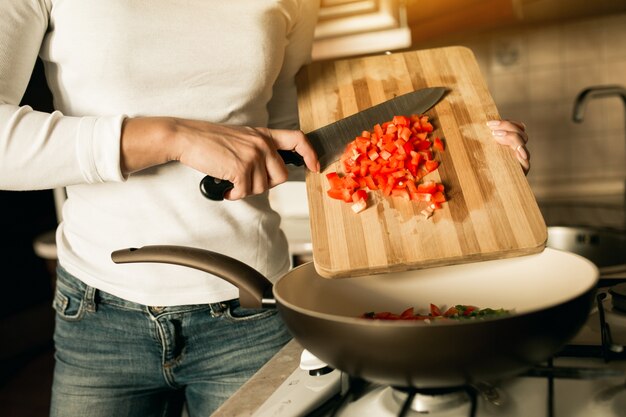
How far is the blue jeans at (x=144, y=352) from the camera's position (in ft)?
2.98

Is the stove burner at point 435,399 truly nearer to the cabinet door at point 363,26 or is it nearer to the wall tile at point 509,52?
the cabinet door at point 363,26

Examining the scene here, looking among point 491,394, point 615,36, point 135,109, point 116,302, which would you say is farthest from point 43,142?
point 615,36

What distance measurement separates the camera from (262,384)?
→ 2.64 feet

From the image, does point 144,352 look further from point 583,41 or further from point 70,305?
point 583,41

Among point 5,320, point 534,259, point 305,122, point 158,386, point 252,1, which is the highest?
point 252,1

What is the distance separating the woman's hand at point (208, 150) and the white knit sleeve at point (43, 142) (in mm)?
24

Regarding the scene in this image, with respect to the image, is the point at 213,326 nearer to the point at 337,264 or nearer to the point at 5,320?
the point at 337,264

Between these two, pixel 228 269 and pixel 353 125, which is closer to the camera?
pixel 228 269

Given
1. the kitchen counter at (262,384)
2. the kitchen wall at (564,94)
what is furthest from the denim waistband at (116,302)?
the kitchen wall at (564,94)

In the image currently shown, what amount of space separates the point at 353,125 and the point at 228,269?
33cm

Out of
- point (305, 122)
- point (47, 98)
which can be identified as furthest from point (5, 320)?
point (305, 122)

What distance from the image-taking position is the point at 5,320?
278cm

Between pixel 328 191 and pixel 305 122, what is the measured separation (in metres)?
0.16

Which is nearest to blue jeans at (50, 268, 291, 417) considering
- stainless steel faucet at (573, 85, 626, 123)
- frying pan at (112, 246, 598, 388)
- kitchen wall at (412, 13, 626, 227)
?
frying pan at (112, 246, 598, 388)
